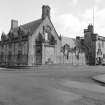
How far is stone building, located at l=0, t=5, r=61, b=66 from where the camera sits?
1519 inches

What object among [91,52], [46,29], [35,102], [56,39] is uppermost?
[46,29]

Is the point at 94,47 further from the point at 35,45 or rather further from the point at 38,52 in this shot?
the point at 35,45

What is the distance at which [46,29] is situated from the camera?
42156mm

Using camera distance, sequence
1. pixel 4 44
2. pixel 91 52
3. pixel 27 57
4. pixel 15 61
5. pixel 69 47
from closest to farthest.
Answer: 1. pixel 27 57
2. pixel 15 61
3. pixel 4 44
4. pixel 69 47
5. pixel 91 52

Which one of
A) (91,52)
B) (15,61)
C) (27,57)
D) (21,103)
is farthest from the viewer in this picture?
(91,52)

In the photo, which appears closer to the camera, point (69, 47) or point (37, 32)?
point (37, 32)

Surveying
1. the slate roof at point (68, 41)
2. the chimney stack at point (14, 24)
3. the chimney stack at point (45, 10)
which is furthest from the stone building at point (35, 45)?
the slate roof at point (68, 41)

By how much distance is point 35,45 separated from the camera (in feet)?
130

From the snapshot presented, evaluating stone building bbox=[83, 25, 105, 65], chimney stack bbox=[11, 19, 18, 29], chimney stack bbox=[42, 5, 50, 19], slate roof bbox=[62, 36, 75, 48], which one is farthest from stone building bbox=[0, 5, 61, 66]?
stone building bbox=[83, 25, 105, 65]

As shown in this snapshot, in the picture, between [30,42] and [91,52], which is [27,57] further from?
[91,52]

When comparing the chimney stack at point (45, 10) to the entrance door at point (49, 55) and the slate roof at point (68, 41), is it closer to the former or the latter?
the entrance door at point (49, 55)

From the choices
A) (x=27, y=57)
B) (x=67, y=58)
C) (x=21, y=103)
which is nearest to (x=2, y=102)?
(x=21, y=103)

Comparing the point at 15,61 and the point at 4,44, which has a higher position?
the point at 4,44

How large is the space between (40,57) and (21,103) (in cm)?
3225
